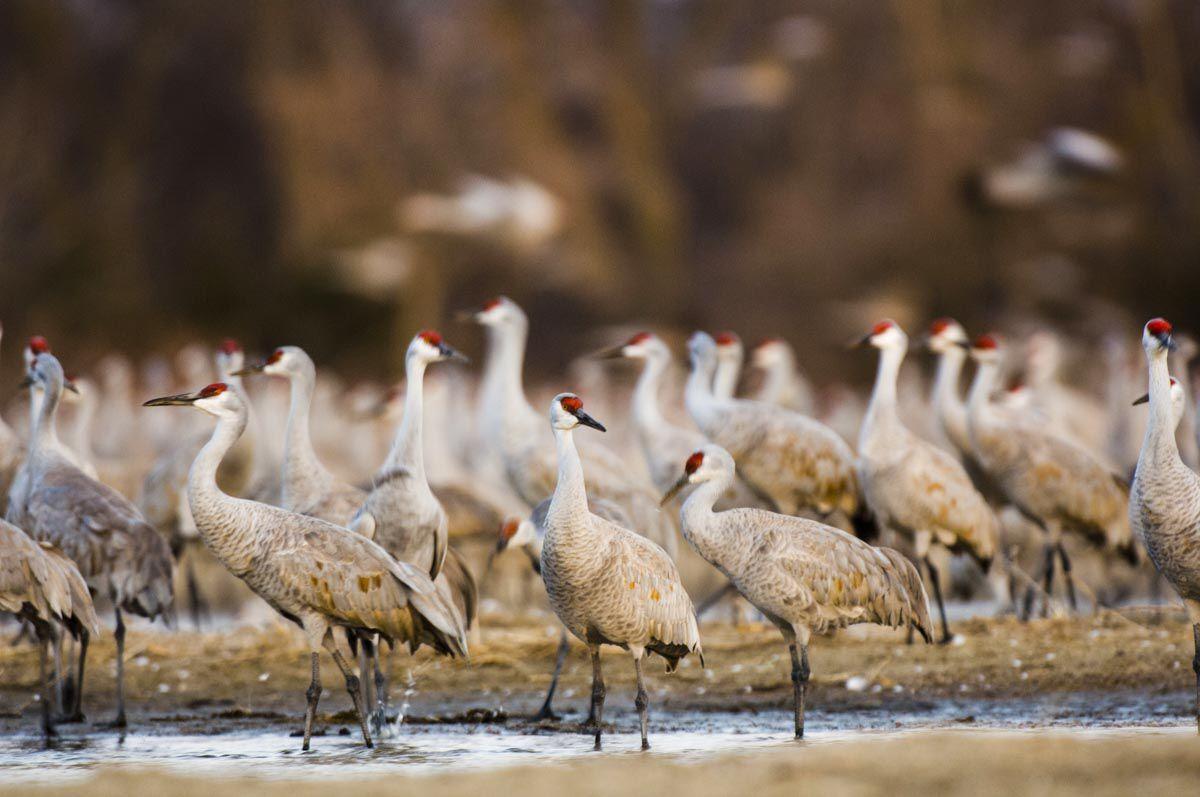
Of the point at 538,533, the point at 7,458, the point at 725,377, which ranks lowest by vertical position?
the point at 538,533

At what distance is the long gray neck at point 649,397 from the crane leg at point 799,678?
351cm

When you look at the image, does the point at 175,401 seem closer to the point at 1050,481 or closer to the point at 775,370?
the point at 1050,481

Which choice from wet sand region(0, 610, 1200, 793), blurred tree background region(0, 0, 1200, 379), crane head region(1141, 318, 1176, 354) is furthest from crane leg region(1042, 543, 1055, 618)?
blurred tree background region(0, 0, 1200, 379)

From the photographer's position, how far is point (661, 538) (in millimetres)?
10562

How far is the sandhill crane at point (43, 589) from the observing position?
7.59m

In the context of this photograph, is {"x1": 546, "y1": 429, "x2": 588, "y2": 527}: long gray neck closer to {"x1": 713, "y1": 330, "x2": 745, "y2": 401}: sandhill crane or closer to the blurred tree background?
{"x1": 713, "y1": 330, "x2": 745, "y2": 401}: sandhill crane

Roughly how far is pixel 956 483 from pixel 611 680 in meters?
2.51

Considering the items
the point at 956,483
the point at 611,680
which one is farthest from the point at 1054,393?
the point at 611,680

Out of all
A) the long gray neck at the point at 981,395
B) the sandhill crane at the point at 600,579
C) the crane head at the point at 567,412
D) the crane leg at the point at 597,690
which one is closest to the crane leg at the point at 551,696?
the crane leg at the point at 597,690

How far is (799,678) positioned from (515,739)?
137 centimetres

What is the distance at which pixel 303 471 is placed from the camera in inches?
357

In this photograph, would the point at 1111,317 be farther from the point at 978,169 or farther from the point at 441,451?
the point at 441,451

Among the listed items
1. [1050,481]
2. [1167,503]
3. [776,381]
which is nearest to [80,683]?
[1167,503]

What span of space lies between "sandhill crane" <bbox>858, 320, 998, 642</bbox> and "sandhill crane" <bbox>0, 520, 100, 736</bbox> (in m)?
4.80
